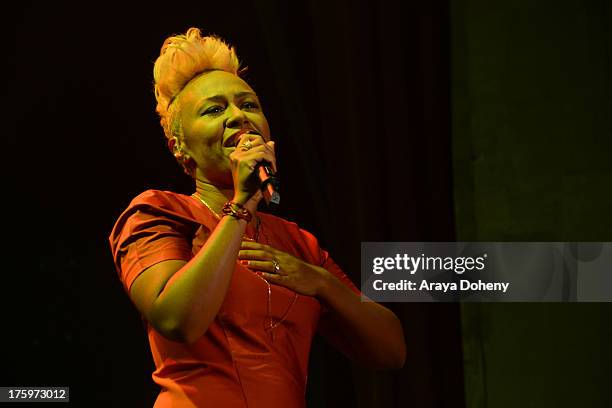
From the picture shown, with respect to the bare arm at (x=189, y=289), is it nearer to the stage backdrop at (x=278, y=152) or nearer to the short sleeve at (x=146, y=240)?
the short sleeve at (x=146, y=240)

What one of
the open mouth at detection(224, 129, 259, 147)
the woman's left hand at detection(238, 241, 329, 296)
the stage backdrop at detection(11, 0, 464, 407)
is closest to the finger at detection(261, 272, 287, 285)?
the woman's left hand at detection(238, 241, 329, 296)

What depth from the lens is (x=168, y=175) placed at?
250 cm

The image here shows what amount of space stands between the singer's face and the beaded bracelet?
184 mm

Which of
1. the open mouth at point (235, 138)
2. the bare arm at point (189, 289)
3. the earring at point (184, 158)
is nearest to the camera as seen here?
the bare arm at point (189, 289)

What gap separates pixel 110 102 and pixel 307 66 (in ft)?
2.02

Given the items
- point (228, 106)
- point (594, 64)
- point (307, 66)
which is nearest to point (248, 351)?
point (228, 106)

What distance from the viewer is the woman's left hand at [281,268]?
150 cm

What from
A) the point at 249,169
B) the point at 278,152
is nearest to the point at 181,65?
the point at 249,169

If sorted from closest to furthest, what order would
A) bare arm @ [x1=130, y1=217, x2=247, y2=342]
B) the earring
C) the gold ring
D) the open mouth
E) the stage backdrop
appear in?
1. bare arm @ [x1=130, y1=217, x2=247, y2=342]
2. the gold ring
3. the open mouth
4. the earring
5. the stage backdrop

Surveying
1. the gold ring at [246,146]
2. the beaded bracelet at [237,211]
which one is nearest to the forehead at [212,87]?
the gold ring at [246,146]

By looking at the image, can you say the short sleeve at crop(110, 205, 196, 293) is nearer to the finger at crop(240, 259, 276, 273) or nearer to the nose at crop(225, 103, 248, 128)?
A: the finger at crop(240, 259, 276, 273)

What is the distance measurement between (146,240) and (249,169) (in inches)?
8.2

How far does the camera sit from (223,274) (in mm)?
1345

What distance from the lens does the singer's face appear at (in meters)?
1.60
